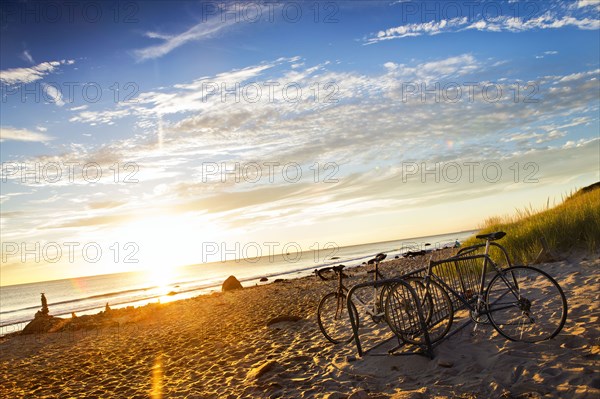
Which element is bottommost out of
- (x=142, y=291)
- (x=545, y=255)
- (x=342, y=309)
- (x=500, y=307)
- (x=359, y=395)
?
(x=142, y=291)

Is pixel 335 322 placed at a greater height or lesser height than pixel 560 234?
lesser

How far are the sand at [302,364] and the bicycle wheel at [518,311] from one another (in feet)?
0.62

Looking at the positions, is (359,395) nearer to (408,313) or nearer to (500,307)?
(408,313)

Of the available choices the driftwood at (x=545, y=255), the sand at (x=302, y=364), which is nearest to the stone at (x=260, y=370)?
the sand at (x=302, y=364)

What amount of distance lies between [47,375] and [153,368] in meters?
2.87

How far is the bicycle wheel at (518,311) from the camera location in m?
6.25

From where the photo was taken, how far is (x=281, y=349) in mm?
8852

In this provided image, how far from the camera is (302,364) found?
7.45m

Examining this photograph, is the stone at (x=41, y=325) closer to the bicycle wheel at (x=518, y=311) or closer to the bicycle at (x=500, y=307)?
the bicycle at (x=500, y=307)

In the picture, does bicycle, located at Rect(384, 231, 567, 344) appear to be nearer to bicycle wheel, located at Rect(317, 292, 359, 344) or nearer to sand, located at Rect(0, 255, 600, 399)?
sand, located at Rect(0, 255, 600, 399)

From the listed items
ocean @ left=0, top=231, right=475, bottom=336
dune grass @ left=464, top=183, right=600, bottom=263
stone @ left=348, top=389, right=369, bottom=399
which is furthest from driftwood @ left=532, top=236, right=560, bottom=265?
stone @ left=348, top=389, right=369, bottom=399

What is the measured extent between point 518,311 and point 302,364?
149 inches

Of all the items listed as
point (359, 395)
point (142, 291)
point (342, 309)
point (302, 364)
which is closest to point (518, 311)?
point (359, 395)

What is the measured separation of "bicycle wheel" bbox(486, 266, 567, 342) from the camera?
6.25m
